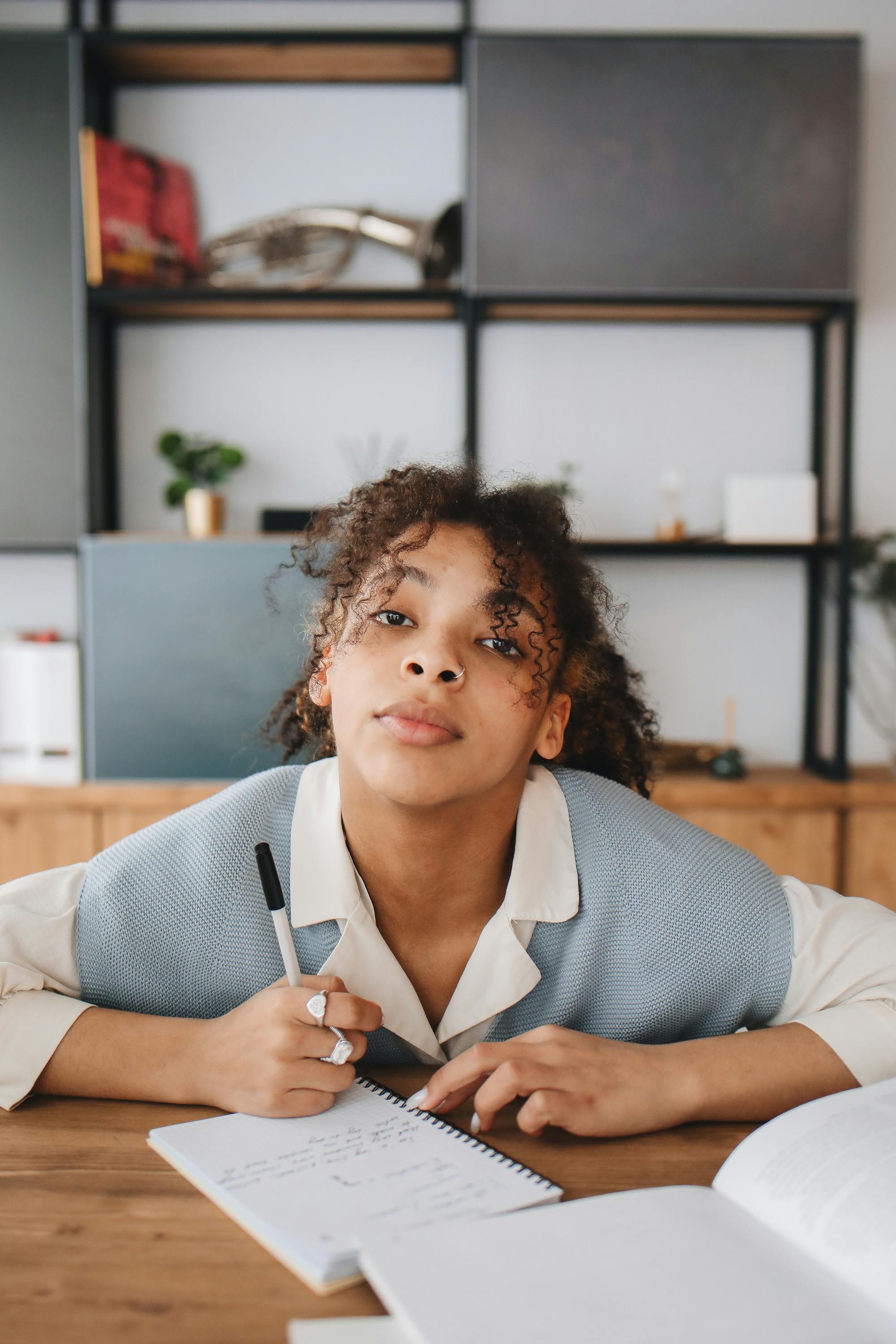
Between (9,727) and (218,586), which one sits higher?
(218,586)

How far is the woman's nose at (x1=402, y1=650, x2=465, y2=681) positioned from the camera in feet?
3.02

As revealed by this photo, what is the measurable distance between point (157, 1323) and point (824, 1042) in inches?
22.8

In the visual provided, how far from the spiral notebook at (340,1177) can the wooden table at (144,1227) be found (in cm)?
1

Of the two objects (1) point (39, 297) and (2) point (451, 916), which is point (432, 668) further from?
(1) point (39, 297)

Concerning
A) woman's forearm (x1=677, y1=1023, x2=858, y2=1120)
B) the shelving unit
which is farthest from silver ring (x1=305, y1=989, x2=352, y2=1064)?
the shelving unit

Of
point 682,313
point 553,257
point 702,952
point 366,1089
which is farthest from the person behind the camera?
point 682,313

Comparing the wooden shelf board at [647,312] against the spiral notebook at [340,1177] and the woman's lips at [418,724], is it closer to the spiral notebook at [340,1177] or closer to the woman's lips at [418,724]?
the woman's lips at [418,724]

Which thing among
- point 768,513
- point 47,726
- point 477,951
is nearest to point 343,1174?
point 477,951

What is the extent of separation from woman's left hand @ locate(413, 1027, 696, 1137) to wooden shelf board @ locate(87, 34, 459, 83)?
233 cm

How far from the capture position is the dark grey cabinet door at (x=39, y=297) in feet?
7.66

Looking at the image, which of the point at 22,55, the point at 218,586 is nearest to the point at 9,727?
the point at 218,586

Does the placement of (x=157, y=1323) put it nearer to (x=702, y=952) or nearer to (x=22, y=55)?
(x=702, y=952)

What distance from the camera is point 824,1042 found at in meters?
0.86

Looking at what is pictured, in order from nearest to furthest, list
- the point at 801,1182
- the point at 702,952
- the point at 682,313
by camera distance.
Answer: the point at 801,1182 < the point at 702,952 < the point at 682,313
